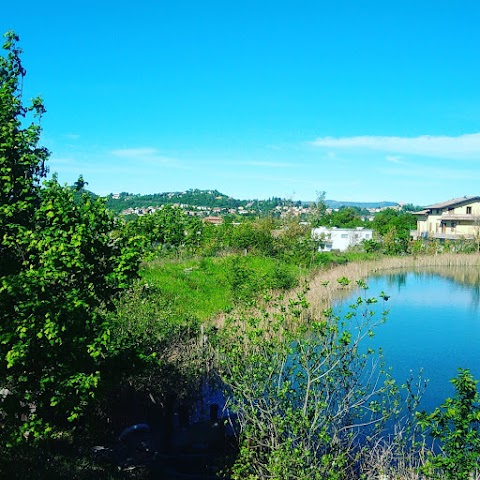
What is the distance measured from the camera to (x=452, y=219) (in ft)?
152

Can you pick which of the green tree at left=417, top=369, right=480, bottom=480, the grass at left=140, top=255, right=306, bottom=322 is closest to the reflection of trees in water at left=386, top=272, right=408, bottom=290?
the grass at left=140, top=255, right=306, bottom=322

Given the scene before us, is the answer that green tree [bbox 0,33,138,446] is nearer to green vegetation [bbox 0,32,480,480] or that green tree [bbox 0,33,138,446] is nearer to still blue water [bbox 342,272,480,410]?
green vegetation [bbox 0,32,480,480]

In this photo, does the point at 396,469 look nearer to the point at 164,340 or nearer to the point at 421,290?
the point at 164,340

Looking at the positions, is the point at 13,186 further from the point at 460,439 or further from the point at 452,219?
the point at 452,219

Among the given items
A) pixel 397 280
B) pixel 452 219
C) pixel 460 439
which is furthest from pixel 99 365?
pixel 452 219

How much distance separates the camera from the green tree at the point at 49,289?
4699mm

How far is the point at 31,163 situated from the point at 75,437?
410 cm

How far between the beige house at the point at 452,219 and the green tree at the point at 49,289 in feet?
144

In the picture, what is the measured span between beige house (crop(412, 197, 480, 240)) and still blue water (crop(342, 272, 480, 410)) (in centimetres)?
1847

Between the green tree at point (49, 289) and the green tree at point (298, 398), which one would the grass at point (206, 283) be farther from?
the green tree at point (49, 289)

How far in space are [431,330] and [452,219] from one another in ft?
104

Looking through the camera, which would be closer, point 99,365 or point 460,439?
point 460,439

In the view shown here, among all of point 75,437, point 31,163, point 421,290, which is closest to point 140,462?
point 75,437

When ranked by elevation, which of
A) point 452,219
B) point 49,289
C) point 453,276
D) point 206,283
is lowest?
point 453,276
